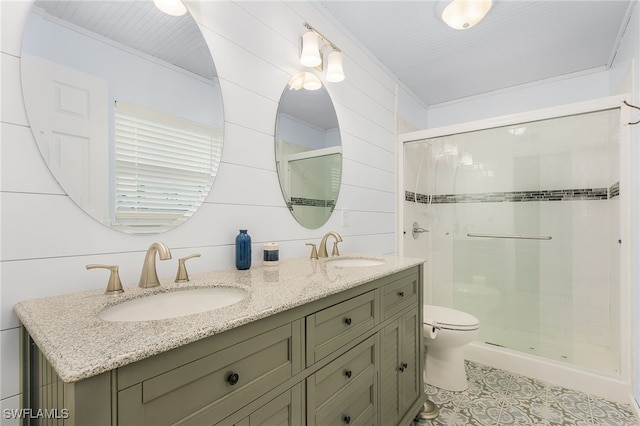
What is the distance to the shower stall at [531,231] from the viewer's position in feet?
6.76

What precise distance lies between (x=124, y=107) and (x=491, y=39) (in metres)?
2.42

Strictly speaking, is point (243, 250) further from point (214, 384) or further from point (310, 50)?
point (310, 50)

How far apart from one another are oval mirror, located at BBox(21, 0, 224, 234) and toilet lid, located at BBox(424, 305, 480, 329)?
1.70 metres

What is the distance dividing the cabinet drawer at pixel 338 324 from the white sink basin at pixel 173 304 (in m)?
0.26

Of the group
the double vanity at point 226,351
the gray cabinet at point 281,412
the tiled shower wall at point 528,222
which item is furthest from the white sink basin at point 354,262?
the tiled shower wall at point 528,222

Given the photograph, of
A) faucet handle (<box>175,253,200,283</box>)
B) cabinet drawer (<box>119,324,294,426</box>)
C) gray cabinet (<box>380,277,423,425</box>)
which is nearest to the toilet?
gray cabinet (<box>380,277,423,425</box>)

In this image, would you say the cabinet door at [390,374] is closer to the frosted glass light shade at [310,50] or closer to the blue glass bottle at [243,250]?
the blue glass bottle at [243,250]

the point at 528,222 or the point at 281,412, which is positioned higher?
the point at 528,222

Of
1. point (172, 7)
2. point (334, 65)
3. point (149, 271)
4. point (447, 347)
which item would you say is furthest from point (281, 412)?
point (334, 65)

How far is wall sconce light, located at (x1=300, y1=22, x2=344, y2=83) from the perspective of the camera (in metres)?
1.61

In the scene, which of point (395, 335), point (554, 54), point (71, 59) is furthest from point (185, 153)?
point (554, 54)

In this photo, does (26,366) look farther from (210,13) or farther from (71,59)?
(210,13)

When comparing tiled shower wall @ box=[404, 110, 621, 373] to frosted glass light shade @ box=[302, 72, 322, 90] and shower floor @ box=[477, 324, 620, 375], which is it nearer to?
shower floor @ box=[477, 324, 620, 375]

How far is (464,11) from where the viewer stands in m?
1.77
